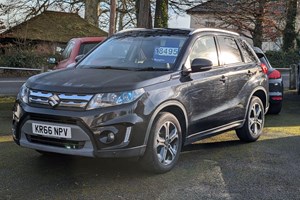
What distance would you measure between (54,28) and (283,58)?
16.8 m

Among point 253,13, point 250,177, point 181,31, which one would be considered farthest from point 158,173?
point 253,13

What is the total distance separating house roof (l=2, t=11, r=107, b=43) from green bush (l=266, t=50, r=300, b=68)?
41.4ft

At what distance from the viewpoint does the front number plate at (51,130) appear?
4.77 m

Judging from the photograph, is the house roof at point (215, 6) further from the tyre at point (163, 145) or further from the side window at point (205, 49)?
the tyre at point (163, 145)

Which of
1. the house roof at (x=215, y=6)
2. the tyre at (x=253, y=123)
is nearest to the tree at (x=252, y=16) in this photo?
the house roof at (x=215, y=6)

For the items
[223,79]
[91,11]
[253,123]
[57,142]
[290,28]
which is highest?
[91,11]

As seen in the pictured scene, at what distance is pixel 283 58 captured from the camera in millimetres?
33281

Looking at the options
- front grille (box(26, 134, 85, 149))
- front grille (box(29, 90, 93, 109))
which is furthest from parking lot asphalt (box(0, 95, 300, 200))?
front grille (box(29, 90, 93, 109))

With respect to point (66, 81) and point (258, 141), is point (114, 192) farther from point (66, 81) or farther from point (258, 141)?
point (258, 141)

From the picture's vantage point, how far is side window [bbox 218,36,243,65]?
262 inches

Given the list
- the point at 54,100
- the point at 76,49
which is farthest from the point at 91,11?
the point at 54,100

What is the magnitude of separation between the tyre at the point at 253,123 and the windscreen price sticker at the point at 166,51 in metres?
1.89

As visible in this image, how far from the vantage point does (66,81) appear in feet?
16.5

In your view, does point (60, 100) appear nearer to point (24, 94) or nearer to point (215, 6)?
point (24, 94)
